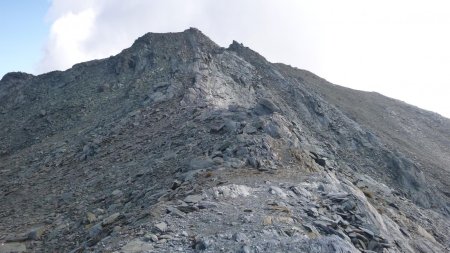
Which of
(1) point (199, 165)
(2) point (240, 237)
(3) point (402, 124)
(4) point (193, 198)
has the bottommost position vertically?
(2) point (240, 237)

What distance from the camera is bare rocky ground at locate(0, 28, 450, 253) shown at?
1314 cm

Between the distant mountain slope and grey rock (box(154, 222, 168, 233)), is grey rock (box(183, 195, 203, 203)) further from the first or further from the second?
the distant mountain slope

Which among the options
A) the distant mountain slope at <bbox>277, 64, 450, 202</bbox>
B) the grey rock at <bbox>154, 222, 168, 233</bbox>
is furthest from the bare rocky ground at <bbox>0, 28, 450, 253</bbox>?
the distant mountain slope at <bbox>277, 64, 450, 202</bbox>

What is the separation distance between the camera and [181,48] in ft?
140

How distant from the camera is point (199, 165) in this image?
59.8 ft

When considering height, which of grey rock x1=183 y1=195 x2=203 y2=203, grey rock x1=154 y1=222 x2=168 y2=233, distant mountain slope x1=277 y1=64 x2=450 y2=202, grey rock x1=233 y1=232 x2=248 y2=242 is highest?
distant mountain slope x1=277 y1=64 x2=450 y2=202

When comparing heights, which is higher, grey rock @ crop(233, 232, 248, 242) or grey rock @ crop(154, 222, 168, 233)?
grey rock @ crop(154, 222, 168, 233)

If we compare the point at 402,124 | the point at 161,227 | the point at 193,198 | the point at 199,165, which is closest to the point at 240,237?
the point at 161,227

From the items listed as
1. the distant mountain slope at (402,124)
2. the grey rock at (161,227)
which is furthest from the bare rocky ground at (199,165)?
the distant mountain slope at (402,124)

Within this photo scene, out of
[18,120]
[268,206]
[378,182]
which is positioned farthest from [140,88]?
[268,206]

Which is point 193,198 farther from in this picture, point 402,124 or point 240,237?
point 402,124

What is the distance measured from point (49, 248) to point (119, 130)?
13356 mm

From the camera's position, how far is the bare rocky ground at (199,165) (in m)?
13.1

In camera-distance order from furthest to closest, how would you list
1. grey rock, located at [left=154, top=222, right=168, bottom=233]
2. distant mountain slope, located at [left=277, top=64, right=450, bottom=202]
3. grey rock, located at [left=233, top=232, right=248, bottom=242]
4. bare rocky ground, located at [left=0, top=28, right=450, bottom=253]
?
distant mountain slope, located at [left=277, top=64, right=450, bottom=202] → bare rocky ground, located at [left=0, top=28, right=450, bottom=253] → grey rock, located at [left=154, top=222, right=168, bottom=233] → grey rock, located at [left=233, top=232, right=248, bottom=242]
